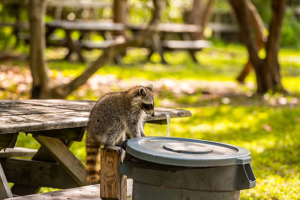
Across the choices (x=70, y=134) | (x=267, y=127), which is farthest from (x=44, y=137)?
(x=267, y=127)

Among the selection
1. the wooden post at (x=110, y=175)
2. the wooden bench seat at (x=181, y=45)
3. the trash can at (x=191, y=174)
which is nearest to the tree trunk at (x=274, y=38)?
the wooden bench seat at (x=181, y=45)

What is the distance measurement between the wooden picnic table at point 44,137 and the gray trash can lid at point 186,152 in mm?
791

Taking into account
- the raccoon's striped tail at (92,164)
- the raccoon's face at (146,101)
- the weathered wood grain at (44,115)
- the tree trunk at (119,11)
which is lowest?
the raccoon's striped tail at (92,164)

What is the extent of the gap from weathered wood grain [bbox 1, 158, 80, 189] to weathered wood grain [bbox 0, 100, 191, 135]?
67 centimetres

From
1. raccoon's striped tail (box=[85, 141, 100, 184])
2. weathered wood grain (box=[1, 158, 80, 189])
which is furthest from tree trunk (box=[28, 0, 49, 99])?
raccoon's striped tail (box=[85, 141, 100, 184])

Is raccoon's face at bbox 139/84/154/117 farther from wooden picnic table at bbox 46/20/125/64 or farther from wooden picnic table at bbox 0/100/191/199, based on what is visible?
wooden picnic table at bbox 46/20/125/64

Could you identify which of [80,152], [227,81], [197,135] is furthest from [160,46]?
[80,152]

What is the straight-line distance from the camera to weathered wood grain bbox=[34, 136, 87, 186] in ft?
12.1

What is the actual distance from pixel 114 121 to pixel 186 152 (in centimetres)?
103

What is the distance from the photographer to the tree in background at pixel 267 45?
10.6m

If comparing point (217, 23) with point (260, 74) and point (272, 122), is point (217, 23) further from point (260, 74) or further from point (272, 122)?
point (272, 122)

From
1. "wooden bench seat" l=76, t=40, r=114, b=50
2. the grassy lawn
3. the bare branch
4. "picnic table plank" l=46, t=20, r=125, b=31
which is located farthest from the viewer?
"wooden bench seat" l=76, t=40, r=114, b=50

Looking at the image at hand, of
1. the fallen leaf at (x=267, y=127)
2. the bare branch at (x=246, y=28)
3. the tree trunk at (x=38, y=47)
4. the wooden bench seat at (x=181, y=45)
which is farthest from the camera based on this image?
the wooden bench seat at (x=181, y=45)

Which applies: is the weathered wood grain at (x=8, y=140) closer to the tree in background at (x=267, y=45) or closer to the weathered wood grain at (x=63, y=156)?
the weathered wood grain at (x=63, y=156)
